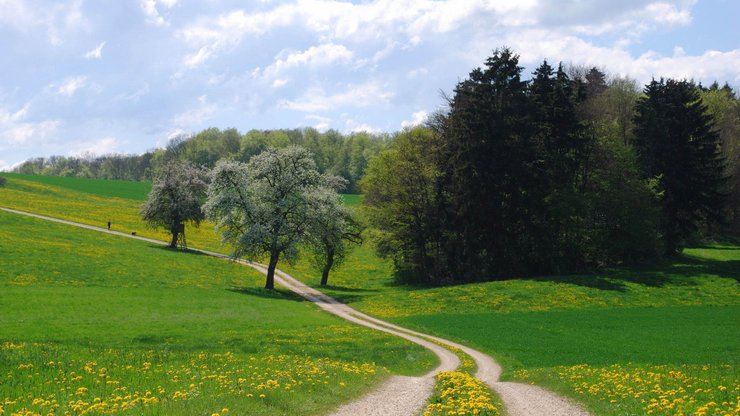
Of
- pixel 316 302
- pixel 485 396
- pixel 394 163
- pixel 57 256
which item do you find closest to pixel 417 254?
pixel 394 163

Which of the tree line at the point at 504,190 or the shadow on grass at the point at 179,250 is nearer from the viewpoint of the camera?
the tree line at the point at 504,190

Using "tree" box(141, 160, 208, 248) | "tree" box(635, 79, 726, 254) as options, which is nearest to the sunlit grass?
"tree" box(635, 79, 726, 254)

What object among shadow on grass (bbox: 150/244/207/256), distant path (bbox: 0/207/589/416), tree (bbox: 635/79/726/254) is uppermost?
tree (bbox: 635/79/726/254)

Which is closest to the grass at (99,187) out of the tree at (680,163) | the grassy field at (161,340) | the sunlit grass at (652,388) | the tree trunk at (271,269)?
the grassy field at (161,340)

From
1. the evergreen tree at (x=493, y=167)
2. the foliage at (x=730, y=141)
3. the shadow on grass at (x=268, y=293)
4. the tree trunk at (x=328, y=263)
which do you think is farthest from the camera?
the foliage at (x=730, y=141)

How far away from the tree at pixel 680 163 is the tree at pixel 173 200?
5734 cm

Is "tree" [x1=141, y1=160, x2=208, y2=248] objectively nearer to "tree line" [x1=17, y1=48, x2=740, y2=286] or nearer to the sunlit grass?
"tree line" [x1=17, y1=48, x2=740, y2=286]

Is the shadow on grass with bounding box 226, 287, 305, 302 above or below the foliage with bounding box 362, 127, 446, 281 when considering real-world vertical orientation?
below

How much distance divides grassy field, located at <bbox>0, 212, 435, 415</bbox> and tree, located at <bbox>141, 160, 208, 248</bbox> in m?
7.76

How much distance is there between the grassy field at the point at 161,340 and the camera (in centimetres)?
1365

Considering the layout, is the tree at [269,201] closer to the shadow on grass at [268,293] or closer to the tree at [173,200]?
the shadow on grass at [268,293]

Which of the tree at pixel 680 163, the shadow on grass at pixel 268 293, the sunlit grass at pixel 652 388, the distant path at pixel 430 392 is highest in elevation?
the tree at pixel 680 163

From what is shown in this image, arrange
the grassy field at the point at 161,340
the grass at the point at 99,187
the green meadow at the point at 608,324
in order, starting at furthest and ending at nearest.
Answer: the grass at the point at 99,187 → the green meadow at the point at 608,324 → the grassy field at the point at 161,340

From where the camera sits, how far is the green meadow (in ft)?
53.8
